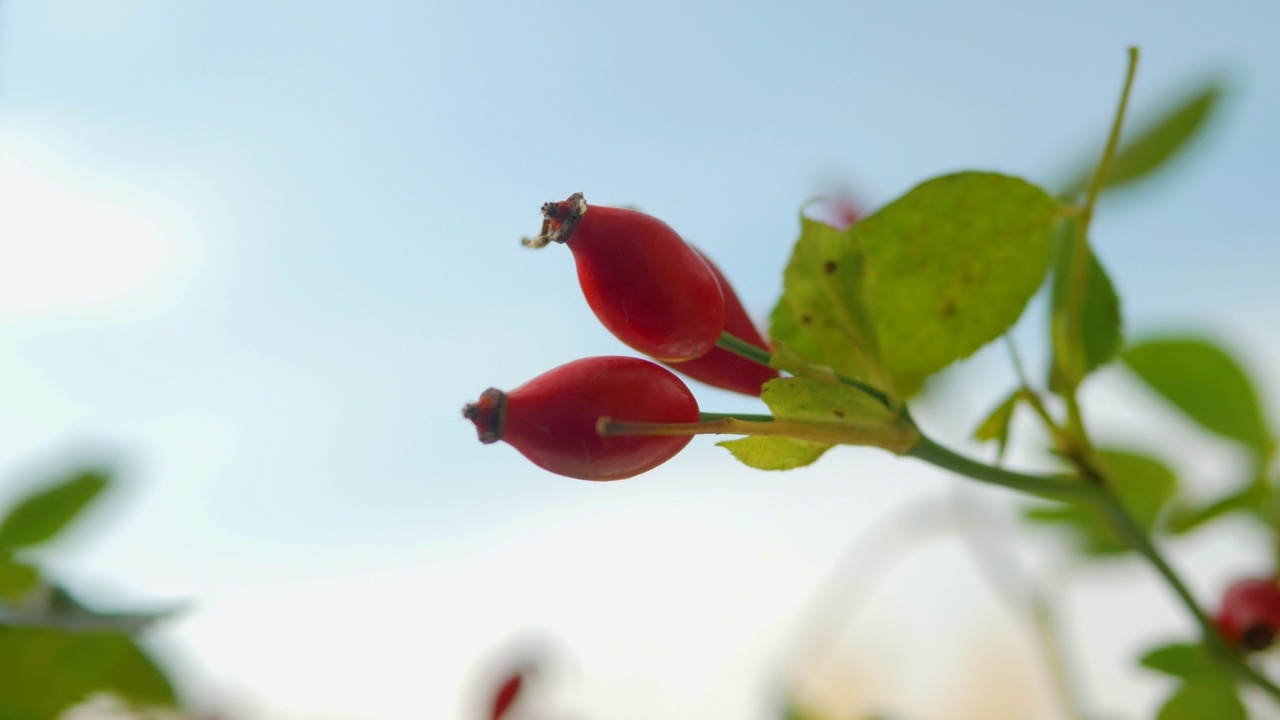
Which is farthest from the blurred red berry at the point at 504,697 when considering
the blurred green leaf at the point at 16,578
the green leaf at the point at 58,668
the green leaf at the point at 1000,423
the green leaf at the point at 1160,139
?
Result: the green leaf at the point at 1160,139

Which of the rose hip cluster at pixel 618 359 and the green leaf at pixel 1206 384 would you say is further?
the green leaf at pixel 1206 384

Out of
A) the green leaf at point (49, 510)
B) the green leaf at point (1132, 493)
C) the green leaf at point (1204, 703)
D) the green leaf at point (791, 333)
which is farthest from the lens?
the green leaf at point (1132, 493)

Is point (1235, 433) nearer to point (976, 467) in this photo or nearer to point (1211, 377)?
point (1211, 377)

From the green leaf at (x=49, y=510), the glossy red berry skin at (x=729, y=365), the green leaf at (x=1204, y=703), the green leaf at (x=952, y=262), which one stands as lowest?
the green leaf at (x=1204, y=703)

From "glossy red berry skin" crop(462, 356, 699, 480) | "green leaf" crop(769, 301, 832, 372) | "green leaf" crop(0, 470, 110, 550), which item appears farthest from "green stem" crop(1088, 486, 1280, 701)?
"green leaf" crop(0, 470, 110, 550)

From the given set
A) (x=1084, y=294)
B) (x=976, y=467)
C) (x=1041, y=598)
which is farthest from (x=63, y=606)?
(x=1041, y=598)

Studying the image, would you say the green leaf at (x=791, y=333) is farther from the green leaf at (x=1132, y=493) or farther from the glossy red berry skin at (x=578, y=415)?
the green leaf at (x=1132, y=493)
